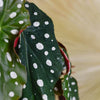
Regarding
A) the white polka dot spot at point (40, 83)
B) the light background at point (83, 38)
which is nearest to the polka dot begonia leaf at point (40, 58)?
the white polka dot spot at point (40, 83)

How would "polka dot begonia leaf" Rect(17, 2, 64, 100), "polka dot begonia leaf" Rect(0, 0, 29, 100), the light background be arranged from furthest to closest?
the light background < "polka dot begonia leaf" Rect(17, 2, 64, 100) < "polka dot begonia leaf" Rect(0, 0, 29, 100)

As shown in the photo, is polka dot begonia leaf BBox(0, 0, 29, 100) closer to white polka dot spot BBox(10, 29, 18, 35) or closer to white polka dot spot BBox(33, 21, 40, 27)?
white polka dot spot BBox(10, 29, 18, 35)

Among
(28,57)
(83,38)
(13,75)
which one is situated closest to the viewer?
(13,75)

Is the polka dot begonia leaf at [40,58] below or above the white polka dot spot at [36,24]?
below

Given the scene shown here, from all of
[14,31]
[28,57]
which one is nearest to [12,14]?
[14,31]

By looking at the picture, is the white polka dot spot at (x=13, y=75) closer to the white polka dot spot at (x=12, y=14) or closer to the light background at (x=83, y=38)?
the white polka dot spot at (x=12, y=14)

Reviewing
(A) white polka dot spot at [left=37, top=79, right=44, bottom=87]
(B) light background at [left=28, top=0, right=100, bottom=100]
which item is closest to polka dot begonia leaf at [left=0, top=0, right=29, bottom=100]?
(A) white polka dot spot at [left=37, top=79, right=44, bottom=87]

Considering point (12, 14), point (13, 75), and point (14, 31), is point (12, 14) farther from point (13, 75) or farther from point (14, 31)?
point (13, 75)
